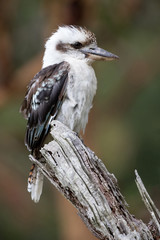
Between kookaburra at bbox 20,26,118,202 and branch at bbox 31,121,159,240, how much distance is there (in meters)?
0.99

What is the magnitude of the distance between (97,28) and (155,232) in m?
4.79

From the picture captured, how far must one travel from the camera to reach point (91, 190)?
3166 mm

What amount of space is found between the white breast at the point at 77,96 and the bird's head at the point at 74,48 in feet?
0.52

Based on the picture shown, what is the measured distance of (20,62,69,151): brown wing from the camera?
438cm

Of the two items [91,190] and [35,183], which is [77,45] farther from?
[91,190]

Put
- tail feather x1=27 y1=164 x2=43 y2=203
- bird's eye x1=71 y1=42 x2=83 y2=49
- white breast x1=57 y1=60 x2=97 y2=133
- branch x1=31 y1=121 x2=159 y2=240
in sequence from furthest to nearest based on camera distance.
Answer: bird's eye x1=71 y1=42 x2=83 y2=49 → tail feather x1=27 y1=164 x2=43 y2=203 → white breast x1=57 y1=60 x2=97 y2=133 → branch x1=31 y1=121 x2=159 y2=240

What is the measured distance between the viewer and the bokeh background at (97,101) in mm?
7230

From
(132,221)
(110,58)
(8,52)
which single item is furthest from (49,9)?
(132,221)

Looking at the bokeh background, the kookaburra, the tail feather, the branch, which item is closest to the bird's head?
the kookaburra

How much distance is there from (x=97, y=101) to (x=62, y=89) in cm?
387

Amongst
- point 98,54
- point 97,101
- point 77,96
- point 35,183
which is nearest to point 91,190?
point 77,96

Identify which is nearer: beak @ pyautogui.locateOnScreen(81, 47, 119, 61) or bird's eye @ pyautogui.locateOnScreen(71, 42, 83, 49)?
beak @ pyautogui.locateOnScreen(81, 47, 119, 61)

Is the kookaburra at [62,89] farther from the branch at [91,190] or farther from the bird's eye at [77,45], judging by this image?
the branch at [91,190]

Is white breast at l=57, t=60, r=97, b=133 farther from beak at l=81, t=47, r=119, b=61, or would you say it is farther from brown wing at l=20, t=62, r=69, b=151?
beak at l=81, t=47, r=119, b=61
